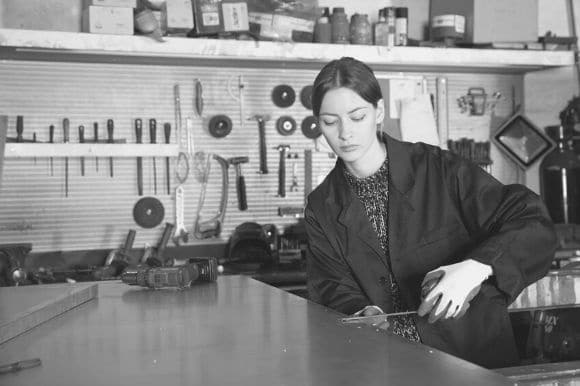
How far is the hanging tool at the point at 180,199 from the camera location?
378 cm

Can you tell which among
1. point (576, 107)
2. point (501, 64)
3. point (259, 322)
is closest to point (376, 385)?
point (259, 322)

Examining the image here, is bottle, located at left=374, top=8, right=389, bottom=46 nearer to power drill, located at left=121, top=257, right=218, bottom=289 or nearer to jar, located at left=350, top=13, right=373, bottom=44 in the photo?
jar, located at left=350, top=13, right=373, bottom=44

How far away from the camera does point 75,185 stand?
3.68m

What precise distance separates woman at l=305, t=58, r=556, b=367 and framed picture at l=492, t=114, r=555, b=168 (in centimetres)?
231

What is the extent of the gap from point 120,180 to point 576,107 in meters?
2.34

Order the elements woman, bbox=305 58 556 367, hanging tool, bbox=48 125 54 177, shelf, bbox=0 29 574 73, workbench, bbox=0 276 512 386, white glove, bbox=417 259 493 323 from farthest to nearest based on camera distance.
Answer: hanging tool, bbox=48 125 54 177
shelf, bbox=0 29 574 73
woman, bbox=305 58 556 367
white glove, bbox=417 259 493 323
workbench, bbox=0 276 512 386

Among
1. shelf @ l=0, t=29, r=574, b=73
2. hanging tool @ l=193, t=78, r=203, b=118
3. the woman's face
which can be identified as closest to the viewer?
the woman's face

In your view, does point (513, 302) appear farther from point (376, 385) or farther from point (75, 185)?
point (75, 185)

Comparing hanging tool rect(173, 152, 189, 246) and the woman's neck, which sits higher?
the woman's neck

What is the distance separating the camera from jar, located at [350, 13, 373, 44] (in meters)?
3.75

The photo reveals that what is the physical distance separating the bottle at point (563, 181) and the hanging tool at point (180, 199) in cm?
188

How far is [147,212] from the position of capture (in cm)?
376

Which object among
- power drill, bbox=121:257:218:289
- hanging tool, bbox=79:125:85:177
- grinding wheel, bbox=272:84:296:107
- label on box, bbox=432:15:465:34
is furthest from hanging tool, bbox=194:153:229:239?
power drill, bbox=121:257:218:289

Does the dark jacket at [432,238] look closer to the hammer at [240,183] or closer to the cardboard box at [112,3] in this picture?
the cardboard box at [112,3]
